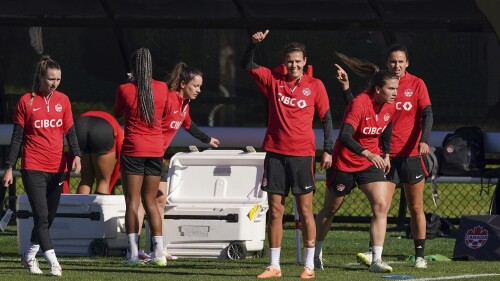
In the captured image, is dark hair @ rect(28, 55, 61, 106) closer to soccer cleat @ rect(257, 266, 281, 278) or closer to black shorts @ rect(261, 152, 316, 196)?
black shorts @ rect(261, 152, 316, 196)

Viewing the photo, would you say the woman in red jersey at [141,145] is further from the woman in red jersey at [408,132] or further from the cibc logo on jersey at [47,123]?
the woman in red jersey at [408,132]

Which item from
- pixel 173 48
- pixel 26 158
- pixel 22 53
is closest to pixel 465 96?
pixel 173 48

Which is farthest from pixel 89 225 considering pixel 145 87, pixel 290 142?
pixel 290 142

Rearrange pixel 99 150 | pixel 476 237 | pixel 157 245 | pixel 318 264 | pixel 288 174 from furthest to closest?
pixel 99 150 → pixel 476 237 → pixel 157 245 → pixel 318 264 → pixel 288 174

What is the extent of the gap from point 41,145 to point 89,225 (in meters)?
2.47

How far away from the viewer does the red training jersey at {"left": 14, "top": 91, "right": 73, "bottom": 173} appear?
1054 cm

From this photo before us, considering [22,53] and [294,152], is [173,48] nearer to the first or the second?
[22,53]

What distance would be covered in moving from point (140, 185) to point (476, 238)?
3.11 m

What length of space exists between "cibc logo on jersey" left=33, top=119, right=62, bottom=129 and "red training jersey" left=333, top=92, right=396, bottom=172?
7.28 feet

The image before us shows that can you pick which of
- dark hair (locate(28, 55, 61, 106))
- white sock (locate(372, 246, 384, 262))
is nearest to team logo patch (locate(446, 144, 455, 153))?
white sock (locate(372, 246, 384, 262))

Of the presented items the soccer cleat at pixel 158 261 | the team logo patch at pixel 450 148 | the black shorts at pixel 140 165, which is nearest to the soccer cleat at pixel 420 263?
the soccer cleat at pixel 158 261

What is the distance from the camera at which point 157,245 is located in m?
11.8

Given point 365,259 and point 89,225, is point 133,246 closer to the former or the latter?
point 89,225

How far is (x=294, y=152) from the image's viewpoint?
34.3 feet
